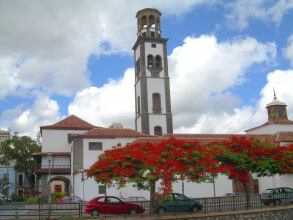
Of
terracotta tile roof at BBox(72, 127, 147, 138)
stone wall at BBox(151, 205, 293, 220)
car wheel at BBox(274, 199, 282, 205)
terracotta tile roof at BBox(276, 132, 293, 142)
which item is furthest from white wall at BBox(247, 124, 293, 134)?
stone wall at BBox(151, 205, 293, 220)

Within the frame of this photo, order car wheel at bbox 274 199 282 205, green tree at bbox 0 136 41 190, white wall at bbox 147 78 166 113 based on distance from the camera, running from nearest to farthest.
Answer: car wheel at bbox 274 199 282 205, white wall at bbox 147 78 166 113, green tree at bbox 0 136 41 190

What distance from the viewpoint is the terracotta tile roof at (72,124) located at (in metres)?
54.8

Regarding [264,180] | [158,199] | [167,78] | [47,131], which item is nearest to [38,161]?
[47,131]

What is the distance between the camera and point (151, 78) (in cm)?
5562

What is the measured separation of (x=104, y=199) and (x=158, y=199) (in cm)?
414

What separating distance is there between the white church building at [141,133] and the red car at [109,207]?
1289cm

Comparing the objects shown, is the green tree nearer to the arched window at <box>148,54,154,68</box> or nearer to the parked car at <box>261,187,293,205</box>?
the arched window at <box>148,54,154,68</box>

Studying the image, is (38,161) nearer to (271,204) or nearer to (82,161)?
(82,161)

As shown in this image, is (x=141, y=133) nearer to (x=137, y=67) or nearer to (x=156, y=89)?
A: (x=156, y=89)

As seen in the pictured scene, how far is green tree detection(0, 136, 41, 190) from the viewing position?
6116 centimetres

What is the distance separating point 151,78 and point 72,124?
1188 centimetres

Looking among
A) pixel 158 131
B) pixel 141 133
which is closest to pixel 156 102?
pixel 158 131

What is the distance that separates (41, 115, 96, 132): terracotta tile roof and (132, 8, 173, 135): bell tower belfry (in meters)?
6.84

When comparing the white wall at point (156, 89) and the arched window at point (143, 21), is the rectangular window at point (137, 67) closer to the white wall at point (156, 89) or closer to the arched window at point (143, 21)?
the white wall at point (156, 89)
